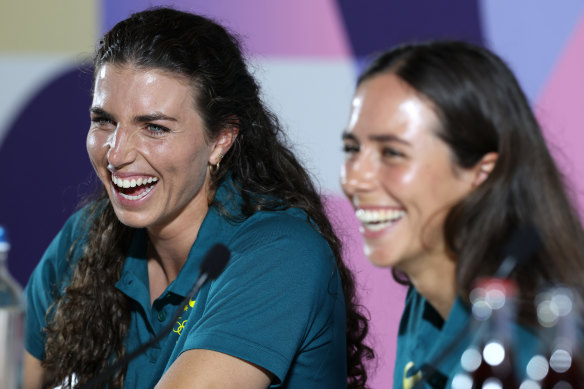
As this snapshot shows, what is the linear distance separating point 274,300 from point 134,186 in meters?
0.33

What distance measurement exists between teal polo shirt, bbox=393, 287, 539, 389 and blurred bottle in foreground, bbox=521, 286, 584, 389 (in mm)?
27

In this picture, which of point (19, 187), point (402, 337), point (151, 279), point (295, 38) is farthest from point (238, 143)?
point (19, 187)

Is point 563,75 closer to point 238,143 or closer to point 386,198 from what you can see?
point 238,143

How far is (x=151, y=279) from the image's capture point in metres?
1.55

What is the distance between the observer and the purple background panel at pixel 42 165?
2.80 m

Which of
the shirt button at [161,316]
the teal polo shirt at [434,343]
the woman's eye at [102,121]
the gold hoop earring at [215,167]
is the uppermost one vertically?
the woman's eye at [102,121]

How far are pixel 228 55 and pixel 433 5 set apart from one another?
1.22 metres

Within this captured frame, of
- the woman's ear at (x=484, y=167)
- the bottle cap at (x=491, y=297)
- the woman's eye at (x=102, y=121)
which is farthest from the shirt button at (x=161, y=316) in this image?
the bottle cap at (x=491, y=297)

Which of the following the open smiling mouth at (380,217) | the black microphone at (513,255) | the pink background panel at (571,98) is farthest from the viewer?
the pink background panel at (571,98)

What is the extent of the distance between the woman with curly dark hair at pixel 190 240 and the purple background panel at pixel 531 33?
3.75 ft

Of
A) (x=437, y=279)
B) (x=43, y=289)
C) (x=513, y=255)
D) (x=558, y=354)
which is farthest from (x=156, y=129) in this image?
(x=558, y=354)

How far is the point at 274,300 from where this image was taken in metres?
1.30

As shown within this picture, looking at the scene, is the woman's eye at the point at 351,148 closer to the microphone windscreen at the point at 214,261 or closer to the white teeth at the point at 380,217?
the white teeth at the point at 380,217

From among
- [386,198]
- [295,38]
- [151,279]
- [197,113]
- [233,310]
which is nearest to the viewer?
[386,198]
